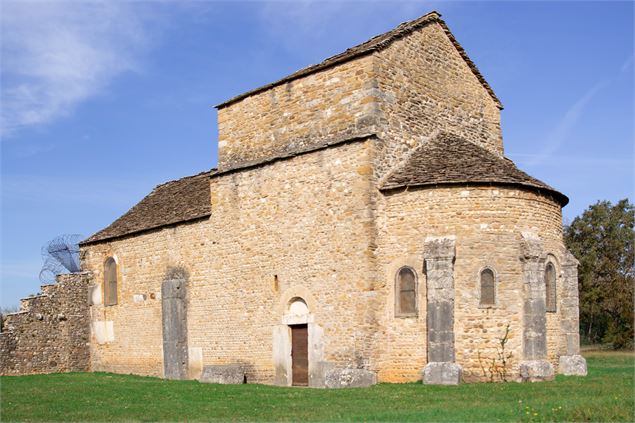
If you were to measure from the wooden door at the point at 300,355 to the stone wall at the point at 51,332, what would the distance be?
473 inches

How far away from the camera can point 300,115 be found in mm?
21578

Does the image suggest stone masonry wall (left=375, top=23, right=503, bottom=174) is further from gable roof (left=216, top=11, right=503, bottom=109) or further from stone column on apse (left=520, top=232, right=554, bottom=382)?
stone column on apse (left=520, top=232, right=554, bottom=382)

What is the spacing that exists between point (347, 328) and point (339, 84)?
692 centimetres

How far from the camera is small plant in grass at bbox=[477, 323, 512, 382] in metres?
18.3

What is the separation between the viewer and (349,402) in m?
15.3

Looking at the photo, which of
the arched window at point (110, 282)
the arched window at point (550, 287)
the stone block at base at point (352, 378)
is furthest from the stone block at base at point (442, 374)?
the arched window at point (110, 282)

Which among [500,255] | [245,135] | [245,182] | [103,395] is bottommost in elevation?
[103,395]

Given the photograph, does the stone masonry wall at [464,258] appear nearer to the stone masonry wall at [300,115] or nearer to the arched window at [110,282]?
the stone masonry wall at [300,115]

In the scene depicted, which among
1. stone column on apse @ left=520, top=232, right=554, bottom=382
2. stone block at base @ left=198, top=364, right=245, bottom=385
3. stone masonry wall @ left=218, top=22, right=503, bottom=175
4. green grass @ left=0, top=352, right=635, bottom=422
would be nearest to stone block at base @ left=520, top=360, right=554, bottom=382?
stone column on apse @ left=520, top=232, right=554, bottom=382

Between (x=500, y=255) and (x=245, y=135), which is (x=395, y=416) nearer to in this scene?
(x=500, y=255)

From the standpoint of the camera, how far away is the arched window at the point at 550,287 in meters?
20.1

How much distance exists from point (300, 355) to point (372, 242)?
13.9ft

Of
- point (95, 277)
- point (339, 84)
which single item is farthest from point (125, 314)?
point (339, 84)

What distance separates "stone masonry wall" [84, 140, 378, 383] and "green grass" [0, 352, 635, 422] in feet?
6.69
